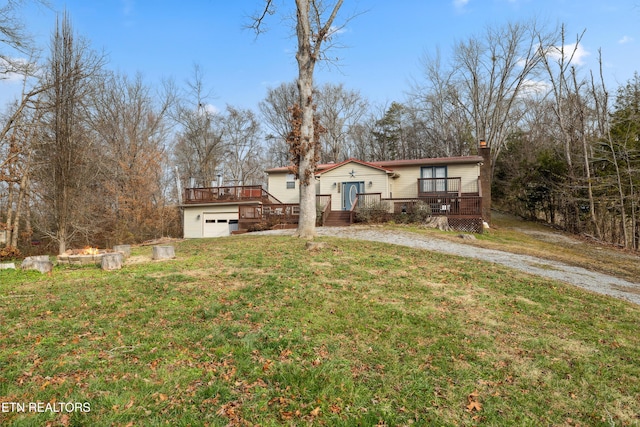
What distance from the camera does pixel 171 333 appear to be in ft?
13.5

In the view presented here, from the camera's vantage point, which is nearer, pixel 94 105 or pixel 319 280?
pixel 319 280

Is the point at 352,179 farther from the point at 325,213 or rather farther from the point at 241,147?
the point at 241,147

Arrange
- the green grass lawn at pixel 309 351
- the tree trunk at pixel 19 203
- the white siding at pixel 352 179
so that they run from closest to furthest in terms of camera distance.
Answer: the green grass lawn at pixel 309 351
the tree trunk at pixel 19 203
the white siding at pixel 352 179

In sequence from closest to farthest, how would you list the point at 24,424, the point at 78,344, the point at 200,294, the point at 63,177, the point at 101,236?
the point at 24,424 → the point at 78,344 → the point at 200,294 → the point at 63,177 → the point at 101,236

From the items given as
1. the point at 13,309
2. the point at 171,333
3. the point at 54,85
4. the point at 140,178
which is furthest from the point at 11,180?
the point at 171,333

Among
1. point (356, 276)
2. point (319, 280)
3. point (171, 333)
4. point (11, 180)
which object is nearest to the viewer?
point (171, 333)

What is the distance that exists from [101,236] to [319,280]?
20523mm

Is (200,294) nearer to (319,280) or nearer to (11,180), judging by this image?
(319,280)

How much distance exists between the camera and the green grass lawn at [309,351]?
2881 millimetres

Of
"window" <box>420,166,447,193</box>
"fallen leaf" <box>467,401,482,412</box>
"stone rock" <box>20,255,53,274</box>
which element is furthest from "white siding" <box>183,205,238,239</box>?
"fallen leaf" <box>467,401,482,412</box>

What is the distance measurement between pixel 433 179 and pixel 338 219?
645 centimetres

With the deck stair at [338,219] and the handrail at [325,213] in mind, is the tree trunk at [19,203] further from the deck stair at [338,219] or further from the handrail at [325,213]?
the deck stair at [338,219]

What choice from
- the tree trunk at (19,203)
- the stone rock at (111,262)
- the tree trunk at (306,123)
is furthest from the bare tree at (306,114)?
the tree trunk at (19,203)

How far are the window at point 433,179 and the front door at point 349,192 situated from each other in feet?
13.2
